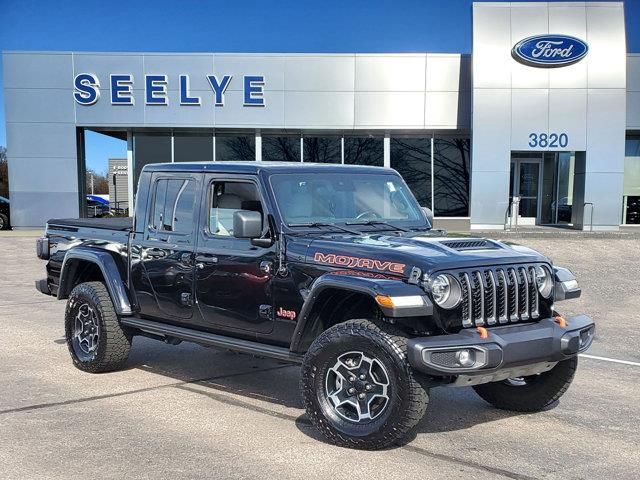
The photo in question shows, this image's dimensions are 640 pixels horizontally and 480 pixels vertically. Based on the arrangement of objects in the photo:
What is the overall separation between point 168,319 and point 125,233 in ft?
3.29

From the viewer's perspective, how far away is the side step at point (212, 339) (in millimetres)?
4750

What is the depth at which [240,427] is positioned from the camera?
4758mm

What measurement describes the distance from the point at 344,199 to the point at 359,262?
115cm

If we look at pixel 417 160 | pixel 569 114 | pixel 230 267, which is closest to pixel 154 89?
pixel 417 160

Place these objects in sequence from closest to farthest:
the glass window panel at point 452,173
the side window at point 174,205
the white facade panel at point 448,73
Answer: the side window at point 174,205
the white facade panel at point 448,73
the glass window panel at point 452,173

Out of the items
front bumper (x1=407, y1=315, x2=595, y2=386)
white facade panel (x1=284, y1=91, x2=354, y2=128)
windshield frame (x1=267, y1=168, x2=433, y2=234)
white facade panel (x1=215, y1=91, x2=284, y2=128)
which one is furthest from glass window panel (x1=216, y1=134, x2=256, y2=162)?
front bumper (x1=407, y1=315, x2=595, y2=386)

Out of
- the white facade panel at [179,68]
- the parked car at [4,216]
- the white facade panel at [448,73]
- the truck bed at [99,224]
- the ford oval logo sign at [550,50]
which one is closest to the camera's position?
the truck bed at [99,224]

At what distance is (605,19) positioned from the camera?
21016mm

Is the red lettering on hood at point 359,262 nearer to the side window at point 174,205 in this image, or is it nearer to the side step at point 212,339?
the side step at point 212,339

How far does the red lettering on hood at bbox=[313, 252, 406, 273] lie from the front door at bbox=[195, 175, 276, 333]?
479 mm

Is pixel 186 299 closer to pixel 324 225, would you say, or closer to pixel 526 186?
pixel 324 225

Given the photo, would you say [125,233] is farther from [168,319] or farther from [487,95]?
[487,95]

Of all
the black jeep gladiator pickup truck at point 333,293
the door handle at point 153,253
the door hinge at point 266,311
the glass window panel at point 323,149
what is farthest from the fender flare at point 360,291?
the glass window panel at point 323,149

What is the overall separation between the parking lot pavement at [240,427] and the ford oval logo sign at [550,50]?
15.4 metres
